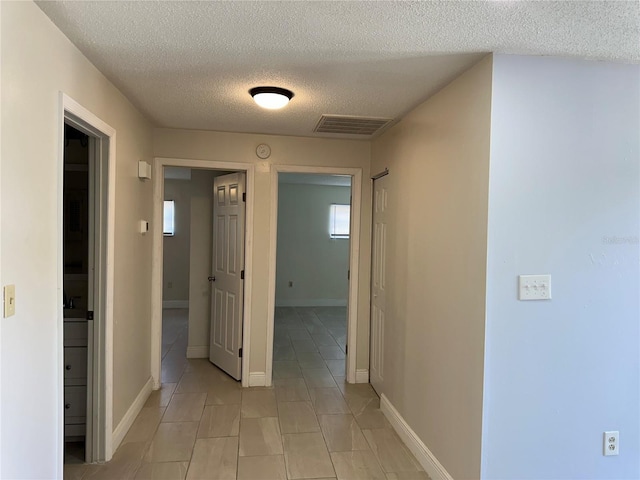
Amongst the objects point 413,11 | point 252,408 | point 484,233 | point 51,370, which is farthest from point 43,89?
point 252,408

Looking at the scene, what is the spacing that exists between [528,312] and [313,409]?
196cm

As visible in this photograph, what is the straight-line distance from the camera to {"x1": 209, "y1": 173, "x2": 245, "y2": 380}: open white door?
3586 millimetres

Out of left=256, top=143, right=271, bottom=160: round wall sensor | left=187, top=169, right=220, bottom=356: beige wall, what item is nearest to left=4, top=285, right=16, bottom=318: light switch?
left=256, top=143, right=271, bottom=160: round wall sensor

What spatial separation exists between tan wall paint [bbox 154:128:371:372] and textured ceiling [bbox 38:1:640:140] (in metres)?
0.93

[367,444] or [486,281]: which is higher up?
[486,281]

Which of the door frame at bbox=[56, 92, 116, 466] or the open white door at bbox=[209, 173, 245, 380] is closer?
the door frame at bbox=[56, 92, 116, 466]

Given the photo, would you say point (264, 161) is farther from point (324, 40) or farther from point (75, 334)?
point (75, 334)

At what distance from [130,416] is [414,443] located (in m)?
2.00

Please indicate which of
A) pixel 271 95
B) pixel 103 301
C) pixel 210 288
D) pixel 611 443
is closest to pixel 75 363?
pixel 103 301

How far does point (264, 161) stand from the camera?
3.50m

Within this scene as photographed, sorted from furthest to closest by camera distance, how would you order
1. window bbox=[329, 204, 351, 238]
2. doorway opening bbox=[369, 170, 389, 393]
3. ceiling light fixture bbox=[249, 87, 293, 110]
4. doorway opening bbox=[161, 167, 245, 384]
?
window bbox=[329, 204, 351, 238]
doorway opening bbox=[161, 167, 245, 384]
doorway opening bbox=[369, 170, 389, 393]
ceiling light fixture bbox=[249, 87, 293, 110]

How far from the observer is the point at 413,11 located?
146 cm

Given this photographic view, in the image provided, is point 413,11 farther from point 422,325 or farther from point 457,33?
point 422,325

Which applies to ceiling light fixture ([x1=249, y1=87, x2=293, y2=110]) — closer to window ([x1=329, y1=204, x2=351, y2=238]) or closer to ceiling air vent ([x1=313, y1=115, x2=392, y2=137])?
ceiling air vent ([x1=313, y1=115, x2=392, y2=137])
